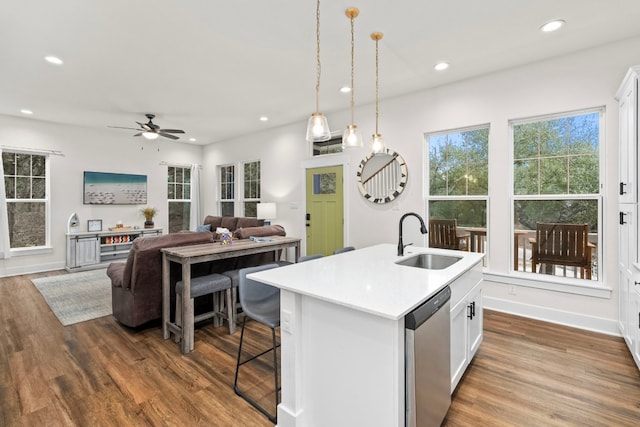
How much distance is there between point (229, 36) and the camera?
2893mm

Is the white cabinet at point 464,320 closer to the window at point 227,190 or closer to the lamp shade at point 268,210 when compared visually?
the lamp shade at point 268,210

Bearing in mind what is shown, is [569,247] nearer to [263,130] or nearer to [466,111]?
[466,111]

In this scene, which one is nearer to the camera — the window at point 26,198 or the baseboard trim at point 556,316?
the baseboard trim at point 556,316

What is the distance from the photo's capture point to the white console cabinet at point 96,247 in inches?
230

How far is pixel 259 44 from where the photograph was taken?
3045 mm

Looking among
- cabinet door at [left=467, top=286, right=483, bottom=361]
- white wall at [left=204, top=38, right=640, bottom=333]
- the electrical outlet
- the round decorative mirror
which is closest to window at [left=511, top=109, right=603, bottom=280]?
white wall at [left=204, top=38, right=640, bottom=333]

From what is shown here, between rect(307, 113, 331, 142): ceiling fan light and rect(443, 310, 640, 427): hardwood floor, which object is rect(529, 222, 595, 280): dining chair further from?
rect(307, 113, 331, 142): ceiling fan light

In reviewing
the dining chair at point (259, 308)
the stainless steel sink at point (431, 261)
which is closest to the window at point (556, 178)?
the stainless steel sink at point (431, 261)

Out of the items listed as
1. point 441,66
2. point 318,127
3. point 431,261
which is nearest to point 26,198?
point 318,127

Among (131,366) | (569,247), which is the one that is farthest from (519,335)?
(131,366)

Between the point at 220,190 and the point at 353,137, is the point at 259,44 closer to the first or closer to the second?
the point at 353,137

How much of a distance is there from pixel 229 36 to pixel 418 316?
2.91 meters

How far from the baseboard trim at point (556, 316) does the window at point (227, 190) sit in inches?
229

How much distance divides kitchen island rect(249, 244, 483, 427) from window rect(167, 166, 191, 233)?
6.67 metres
